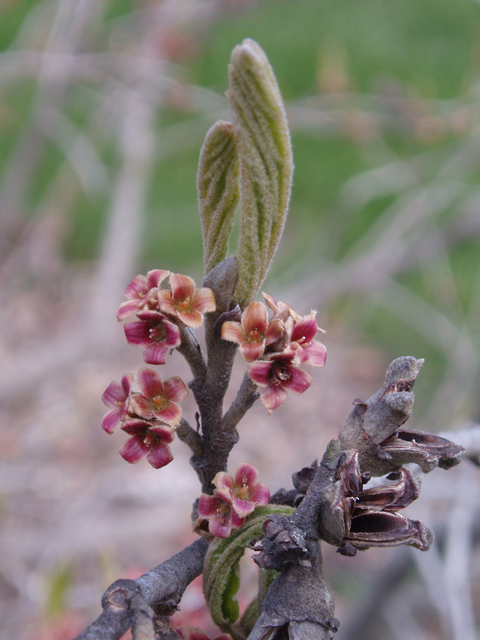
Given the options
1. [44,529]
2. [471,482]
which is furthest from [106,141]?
[471,482]

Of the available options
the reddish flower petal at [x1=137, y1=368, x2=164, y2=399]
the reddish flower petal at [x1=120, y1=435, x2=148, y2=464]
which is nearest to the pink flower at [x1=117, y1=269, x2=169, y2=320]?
the reddish flower petal at [x1=137, y1=368, x2=164, y2=399]

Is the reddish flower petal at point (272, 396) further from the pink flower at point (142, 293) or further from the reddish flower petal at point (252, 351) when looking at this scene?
the pink flower at point (142, 293)

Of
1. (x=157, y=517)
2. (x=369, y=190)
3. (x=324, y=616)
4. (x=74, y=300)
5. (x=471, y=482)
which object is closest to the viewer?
(x=324, y=616)

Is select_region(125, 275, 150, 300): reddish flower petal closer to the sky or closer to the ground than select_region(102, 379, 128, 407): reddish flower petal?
closer to the sky

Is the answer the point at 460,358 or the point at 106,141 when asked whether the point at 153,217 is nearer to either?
the point at 106,141

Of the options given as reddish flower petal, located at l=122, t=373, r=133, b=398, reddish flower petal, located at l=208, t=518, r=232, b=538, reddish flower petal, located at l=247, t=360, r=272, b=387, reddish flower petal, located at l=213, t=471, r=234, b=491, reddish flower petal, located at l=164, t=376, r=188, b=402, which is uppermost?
reddish flower petal, located at l=122, t=373, r=133, b=398

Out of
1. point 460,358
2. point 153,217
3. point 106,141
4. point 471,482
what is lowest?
point 471,482

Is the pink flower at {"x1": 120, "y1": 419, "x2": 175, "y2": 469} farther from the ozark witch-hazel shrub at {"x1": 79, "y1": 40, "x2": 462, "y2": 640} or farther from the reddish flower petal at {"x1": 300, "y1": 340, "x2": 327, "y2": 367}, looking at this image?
the reddish flower petal at {"x1": 300, "y1": 340, "x2": 327, "y2": 367}
